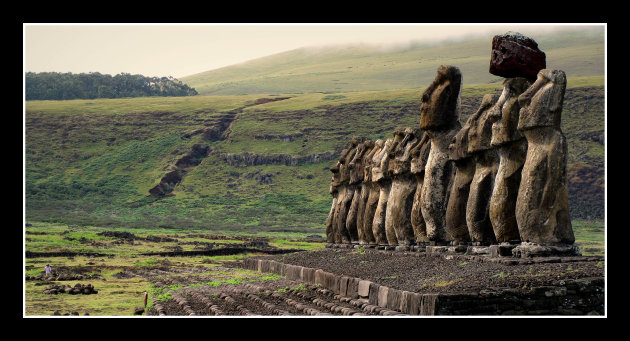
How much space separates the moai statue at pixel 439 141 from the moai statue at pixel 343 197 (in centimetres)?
980

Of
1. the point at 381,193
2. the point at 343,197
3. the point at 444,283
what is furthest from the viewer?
the point at 343,197

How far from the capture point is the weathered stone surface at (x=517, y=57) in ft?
53.6

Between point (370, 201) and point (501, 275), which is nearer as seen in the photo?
point (501, 275)

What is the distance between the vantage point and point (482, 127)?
674 inches

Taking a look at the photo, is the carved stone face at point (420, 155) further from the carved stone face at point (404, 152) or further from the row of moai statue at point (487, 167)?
the carved stone face at point (404, 152)

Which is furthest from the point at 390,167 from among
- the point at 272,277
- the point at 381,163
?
the point at 272,277

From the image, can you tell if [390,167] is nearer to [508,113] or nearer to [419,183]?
[419,183]

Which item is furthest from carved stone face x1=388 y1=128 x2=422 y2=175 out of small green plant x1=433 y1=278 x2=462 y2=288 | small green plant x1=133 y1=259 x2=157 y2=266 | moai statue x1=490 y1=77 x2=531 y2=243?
small green plant x1=133 y1=259 x2=157 y2=266

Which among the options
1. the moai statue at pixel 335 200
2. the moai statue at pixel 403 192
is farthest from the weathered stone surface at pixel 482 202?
the moai statue at pixel 335 200

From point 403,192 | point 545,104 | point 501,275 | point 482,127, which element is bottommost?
point 501,275

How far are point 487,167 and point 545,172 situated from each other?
257 cm

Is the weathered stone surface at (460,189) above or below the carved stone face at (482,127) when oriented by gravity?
below

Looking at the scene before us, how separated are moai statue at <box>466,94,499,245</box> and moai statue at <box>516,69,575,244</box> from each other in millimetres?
1897

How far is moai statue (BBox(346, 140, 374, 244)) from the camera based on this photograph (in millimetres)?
29000
